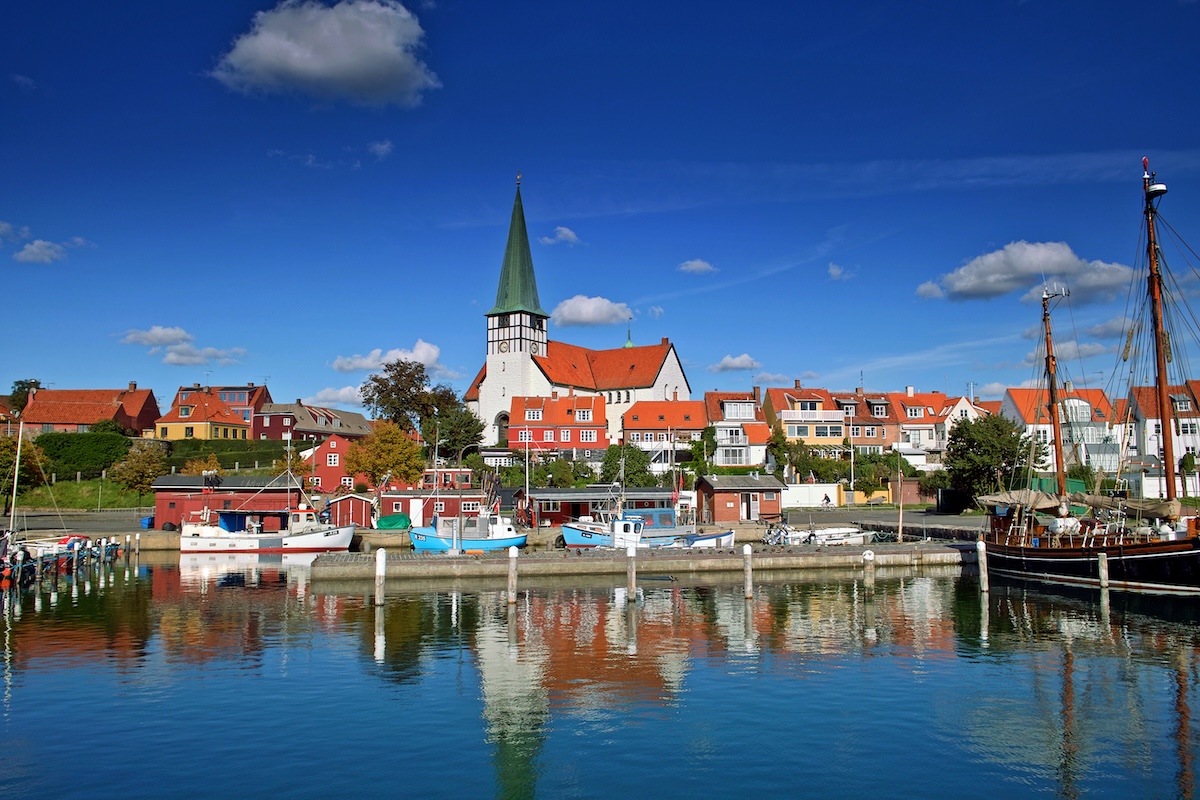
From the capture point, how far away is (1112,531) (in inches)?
1689

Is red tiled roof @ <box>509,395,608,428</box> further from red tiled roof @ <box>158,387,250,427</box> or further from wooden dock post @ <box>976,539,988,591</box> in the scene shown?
wooden dock post @ <box>976,539,988,591</box>

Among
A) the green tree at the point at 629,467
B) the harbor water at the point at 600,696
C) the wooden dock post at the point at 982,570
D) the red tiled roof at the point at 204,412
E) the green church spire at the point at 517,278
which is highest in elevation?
the green church spire at the point at 517,278

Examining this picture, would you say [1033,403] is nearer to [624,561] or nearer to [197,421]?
[624,561]

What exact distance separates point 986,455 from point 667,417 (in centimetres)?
3599

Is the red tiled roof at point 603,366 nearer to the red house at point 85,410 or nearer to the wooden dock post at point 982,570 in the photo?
the red house at point 85,410

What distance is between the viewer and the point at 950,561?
4844 cm

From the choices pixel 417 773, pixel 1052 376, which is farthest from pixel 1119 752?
pixel 1052 376

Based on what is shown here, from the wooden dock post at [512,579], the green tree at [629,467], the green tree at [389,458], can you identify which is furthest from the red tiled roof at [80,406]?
the wooden dock post at [512,579]

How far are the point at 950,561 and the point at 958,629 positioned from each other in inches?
664

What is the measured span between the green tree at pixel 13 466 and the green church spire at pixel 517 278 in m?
52.4

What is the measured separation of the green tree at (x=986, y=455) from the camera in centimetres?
6469

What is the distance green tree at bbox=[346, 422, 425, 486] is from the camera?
7319cm

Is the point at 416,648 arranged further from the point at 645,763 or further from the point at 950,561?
the point at 950,561

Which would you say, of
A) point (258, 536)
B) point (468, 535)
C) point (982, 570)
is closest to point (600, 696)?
point (982, 570)
